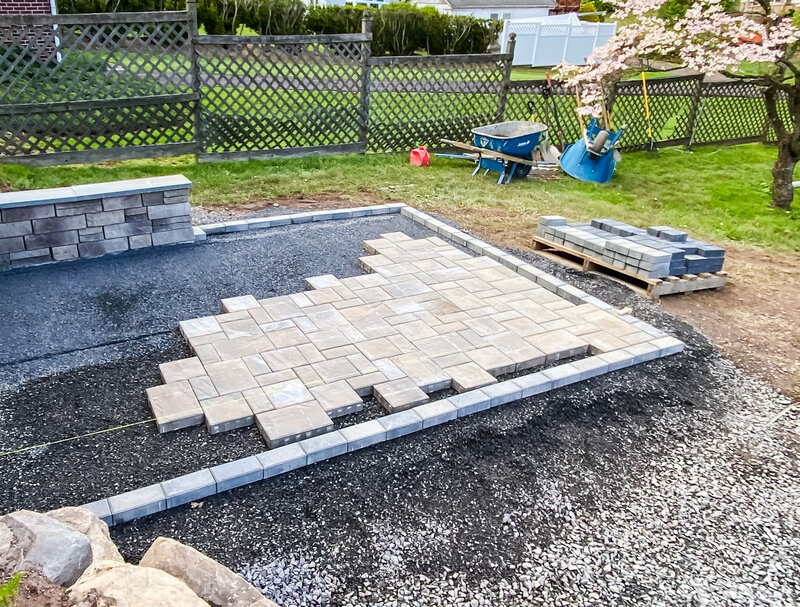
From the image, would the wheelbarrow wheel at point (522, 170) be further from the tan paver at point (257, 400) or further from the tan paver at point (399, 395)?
the tan paver at point (257, 400)

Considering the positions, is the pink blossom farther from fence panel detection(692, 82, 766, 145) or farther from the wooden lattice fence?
fence panel detection(692, 82, 766, 145)

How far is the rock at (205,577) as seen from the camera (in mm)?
2055

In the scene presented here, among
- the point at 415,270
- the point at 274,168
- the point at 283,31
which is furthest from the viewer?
the point at 283,31

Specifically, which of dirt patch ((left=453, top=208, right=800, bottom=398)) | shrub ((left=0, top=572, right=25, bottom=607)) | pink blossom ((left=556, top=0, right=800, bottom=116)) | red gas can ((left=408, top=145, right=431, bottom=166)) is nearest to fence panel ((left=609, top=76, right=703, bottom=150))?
pink blossom ((left=556, top=0, right=800, bottom=116))

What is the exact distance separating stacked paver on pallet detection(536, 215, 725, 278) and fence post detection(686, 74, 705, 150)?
724cm

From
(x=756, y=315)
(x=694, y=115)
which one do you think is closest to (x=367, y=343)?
(x=756, y=315)

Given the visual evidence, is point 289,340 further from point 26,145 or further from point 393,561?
point 26,145

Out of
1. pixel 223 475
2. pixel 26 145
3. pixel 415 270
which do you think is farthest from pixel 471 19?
pixel 223 475

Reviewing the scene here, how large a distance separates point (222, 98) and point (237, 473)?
24.8ft

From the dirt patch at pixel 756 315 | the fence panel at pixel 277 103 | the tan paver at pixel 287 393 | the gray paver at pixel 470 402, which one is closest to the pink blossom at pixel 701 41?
the dirt patch at pixel 756 315

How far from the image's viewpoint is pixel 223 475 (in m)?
2.91

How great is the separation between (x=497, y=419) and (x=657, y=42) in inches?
320

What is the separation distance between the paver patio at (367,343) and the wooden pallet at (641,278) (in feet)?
2.38

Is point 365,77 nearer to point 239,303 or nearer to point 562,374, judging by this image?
point 239,303
